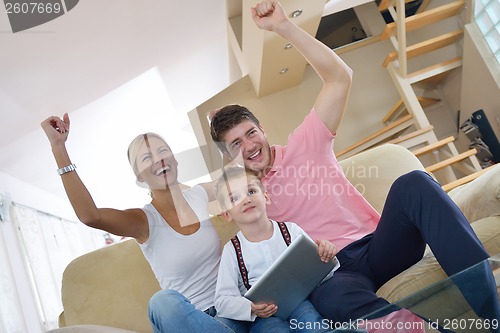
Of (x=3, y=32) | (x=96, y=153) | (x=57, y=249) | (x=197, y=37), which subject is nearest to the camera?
(x=3, y=32)

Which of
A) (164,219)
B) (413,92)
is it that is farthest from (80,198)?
(413,92)

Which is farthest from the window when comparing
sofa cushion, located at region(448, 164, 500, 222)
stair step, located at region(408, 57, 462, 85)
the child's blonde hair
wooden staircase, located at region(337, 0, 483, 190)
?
the child's blonde hair

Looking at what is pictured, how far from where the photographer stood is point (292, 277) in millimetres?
1113

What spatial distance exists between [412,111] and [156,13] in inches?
89.4

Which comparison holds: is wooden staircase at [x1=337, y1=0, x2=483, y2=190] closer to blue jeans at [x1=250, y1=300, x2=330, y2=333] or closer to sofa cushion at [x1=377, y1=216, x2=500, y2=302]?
sofa cushion at [x1=377, y1=216, x2=500, y2=302]

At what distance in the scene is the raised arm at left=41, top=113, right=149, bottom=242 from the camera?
1.17 m

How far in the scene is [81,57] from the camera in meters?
1.77

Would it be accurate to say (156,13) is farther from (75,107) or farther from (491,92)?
(491,92)

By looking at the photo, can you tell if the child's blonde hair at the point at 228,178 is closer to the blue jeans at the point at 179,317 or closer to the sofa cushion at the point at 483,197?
the blue jeans at the point at 179,317

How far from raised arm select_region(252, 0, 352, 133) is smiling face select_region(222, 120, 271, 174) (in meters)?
0.17

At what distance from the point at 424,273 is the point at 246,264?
40cm

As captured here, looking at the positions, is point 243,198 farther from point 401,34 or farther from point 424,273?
point 401,34

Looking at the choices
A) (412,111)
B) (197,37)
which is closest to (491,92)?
(412,111)

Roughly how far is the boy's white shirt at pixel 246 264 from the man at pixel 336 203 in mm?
75
